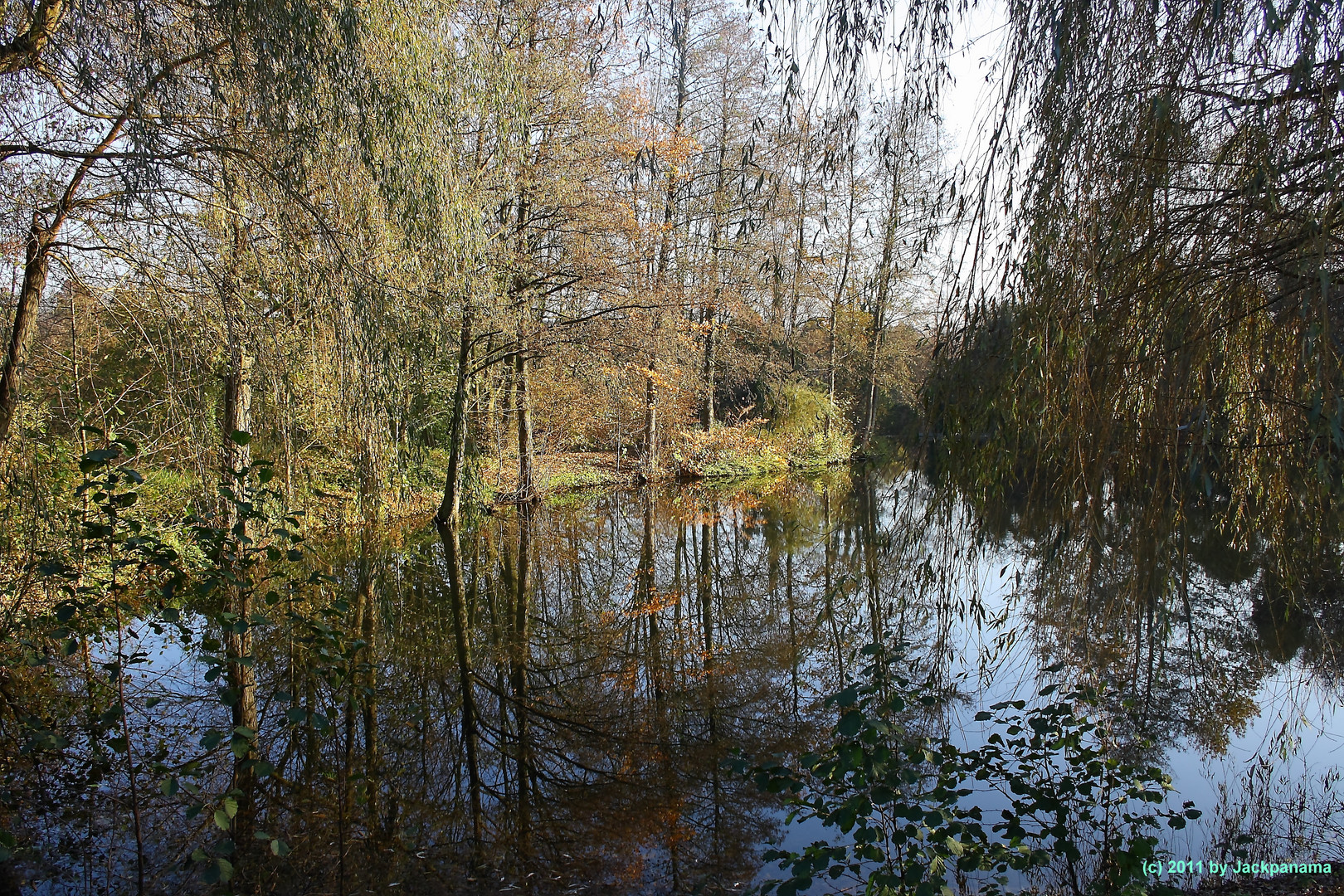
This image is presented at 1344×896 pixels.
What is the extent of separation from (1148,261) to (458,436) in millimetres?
7594

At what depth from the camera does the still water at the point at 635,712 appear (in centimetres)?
257

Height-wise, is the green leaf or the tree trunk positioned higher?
the tree trunk

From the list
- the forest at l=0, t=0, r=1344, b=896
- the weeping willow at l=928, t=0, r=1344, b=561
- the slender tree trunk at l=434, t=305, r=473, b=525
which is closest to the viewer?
the weeping willow at l=928, t=0, r=1344, b=561

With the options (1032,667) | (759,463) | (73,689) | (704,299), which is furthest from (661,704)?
(759,463)

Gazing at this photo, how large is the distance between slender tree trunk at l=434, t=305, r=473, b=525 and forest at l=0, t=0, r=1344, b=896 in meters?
2.37

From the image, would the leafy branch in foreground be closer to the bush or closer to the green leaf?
the green leaf

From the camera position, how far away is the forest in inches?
81.8

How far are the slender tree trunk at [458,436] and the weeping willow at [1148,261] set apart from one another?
5.51 meters

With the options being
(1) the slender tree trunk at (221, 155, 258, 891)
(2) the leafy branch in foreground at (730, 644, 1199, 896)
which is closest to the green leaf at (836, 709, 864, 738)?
(2) the leafy branch in foreground at (730, 644, 1199, 896)

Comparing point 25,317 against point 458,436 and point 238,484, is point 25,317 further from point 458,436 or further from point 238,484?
point 458,436

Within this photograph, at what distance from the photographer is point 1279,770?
11.0ft

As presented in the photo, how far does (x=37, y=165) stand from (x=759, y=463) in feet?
44.7

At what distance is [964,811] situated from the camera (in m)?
2.75

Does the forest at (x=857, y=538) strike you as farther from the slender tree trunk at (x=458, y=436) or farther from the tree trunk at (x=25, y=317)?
the slender tree trunk at (x=458, y=436)
